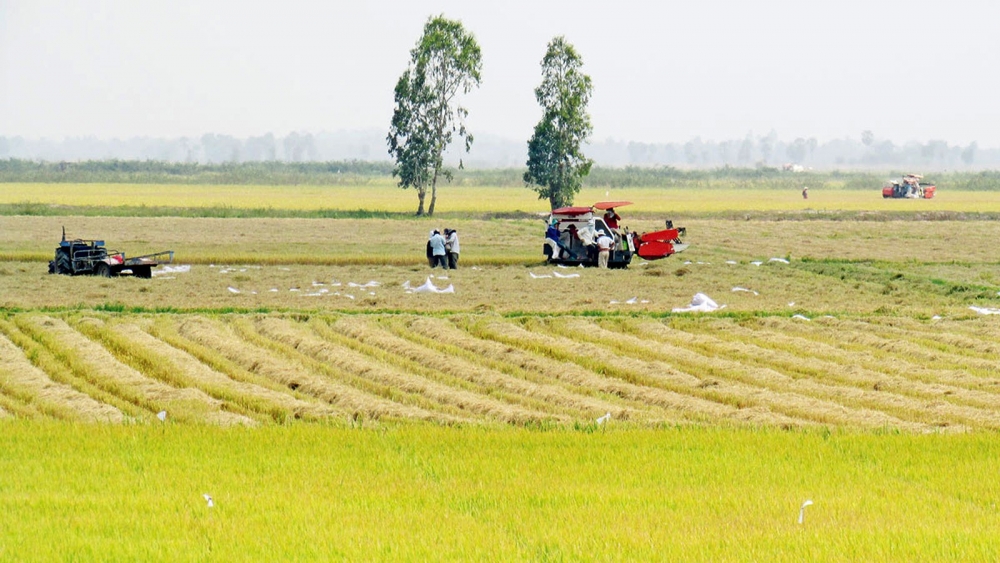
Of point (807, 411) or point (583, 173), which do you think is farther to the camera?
point (583, 173)

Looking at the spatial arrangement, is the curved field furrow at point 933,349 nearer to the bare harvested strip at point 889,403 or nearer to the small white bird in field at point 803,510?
the bare harvested strip at point 889,403

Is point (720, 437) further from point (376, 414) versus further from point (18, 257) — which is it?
point (18, 257)

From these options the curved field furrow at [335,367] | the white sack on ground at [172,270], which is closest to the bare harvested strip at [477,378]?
the curved field furrow at [335,367]

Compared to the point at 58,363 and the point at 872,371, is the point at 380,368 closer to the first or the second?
the point at 58,363

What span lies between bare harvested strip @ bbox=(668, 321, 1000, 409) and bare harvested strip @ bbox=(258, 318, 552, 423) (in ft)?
17.3

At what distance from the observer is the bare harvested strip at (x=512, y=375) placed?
1517 centimetres

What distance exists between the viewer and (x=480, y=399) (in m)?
15.6

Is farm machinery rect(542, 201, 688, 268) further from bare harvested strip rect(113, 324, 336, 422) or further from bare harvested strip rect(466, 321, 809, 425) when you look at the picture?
bare harvested strip rect(113, 324, 336, 422)

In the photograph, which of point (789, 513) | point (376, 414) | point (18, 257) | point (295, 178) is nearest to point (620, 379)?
point (376, 414)

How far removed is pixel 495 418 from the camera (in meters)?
14.5

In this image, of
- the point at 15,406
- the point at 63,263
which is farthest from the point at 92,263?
the point at 15,406

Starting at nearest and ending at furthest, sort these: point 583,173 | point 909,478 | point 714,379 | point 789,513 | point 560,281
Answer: point 789,513
point 909,478
point 714,379
point 560,281
point 583,173

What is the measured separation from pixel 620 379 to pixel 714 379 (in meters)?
1.35

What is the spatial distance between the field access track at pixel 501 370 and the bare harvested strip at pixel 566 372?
4 centimetres
